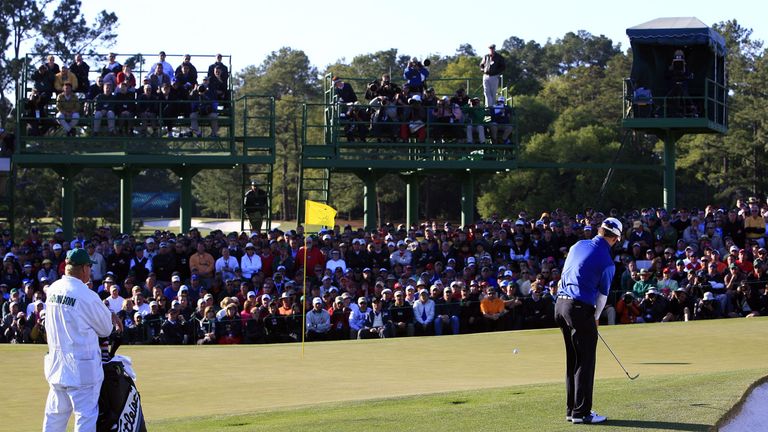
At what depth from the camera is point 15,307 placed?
845 inches

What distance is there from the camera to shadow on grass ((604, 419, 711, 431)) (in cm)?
937

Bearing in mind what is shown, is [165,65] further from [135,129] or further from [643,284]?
[643,284]

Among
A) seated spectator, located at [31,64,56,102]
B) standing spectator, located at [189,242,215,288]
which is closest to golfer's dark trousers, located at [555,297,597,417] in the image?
standing spectator, located at [189,242,215,288]

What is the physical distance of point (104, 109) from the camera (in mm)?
30266

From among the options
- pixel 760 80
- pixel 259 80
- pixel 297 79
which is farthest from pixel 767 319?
pixel 259 80

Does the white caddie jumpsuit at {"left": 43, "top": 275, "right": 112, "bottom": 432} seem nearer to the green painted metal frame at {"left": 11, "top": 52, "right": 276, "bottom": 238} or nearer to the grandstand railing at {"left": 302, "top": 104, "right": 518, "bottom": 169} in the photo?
the green painted metal frame at {"left": 11, "top": 52, "right": 276, "bottom": 238}

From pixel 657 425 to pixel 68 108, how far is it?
2318 cm

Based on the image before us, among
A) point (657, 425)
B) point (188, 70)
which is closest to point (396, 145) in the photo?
point (188, 70)

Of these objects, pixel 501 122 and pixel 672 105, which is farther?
pixel 672 105

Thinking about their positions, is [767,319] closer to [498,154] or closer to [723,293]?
[723,293]

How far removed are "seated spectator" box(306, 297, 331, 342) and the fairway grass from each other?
1.31m

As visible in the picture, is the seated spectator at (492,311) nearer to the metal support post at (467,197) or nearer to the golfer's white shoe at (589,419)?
the metal support post at (467,197)

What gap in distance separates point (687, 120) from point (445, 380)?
21.5 metres

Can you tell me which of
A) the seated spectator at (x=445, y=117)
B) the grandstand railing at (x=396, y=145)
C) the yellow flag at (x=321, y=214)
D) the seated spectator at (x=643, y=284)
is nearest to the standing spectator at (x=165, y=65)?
the grandstand railing at (x=396, y=145)
